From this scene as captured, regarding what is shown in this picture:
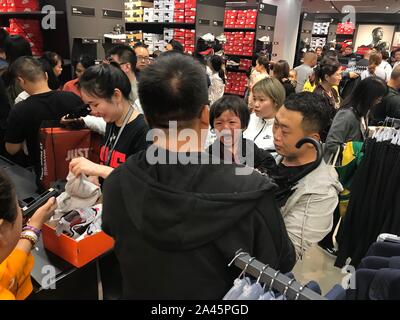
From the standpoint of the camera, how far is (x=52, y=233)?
5.23ft

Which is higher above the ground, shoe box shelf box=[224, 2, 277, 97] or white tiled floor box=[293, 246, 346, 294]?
shoe box shelf box=[224, 2, 277, 97]

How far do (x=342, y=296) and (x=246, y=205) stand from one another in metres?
0.36

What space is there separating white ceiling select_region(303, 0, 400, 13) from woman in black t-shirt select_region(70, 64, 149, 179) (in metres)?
15.0

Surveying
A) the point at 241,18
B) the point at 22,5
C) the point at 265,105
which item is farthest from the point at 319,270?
the point at 241,18

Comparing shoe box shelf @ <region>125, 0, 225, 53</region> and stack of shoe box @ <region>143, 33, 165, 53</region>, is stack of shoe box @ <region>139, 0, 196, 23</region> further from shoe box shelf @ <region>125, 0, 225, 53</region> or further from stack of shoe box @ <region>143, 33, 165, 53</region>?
stack of shoe box @ <region>143, 33, 165, 53</region>

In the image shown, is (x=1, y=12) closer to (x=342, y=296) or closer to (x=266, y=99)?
(x=266, y=99)

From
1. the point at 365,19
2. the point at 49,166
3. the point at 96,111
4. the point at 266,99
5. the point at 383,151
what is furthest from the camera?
the point at 365,19

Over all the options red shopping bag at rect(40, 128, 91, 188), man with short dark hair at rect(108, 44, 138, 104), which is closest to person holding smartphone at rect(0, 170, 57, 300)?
red shopping bag at rect(40, 128, 91, 188)

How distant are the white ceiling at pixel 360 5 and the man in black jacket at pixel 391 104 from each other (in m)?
11.7

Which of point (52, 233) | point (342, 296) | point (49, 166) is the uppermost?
point (342, 296)

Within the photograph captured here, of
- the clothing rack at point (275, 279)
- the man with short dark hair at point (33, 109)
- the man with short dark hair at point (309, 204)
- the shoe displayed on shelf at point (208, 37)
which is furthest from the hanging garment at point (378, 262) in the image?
the shoe displayed on shelf at point (208, 37)

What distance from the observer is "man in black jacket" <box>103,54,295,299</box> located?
0.82m
